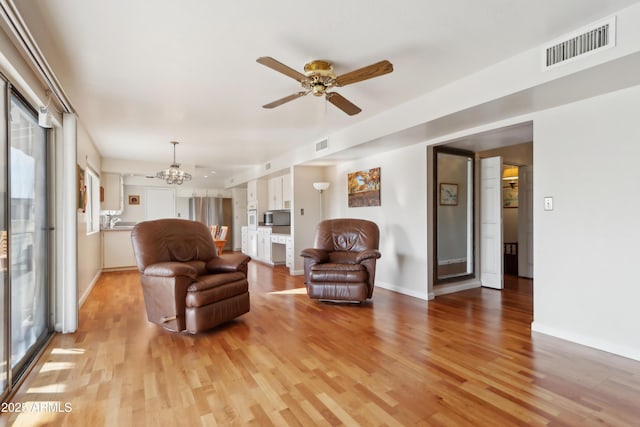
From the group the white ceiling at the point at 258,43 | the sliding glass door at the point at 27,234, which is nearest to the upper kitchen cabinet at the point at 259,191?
the white ceiling at the point at 258,43

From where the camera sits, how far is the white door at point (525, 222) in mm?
5352

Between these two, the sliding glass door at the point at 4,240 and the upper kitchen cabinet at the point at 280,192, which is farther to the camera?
the upper kitchen cabinet at the point at 280,192

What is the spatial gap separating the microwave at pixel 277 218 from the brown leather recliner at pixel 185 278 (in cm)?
391

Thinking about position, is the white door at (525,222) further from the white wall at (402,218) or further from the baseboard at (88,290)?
the baseboard at (88,290)

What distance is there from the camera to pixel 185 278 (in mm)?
2957

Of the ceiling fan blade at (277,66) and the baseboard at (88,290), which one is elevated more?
the ceiling fan blade at (277,66)

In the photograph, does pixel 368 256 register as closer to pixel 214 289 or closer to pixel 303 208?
pixel 214 289

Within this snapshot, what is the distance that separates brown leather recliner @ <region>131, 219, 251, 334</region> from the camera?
2.93 m

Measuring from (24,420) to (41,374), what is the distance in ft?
2.03

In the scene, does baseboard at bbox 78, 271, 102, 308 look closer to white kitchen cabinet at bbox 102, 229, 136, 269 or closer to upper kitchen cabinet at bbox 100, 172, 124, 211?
white kitchen cabinet at bbox 102, 229, 136, 269

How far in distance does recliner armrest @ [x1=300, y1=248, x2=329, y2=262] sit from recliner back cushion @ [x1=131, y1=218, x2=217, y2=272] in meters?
1.12

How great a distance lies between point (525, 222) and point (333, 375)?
15.5 feet

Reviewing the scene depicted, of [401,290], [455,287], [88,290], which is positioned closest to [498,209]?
[455,287]

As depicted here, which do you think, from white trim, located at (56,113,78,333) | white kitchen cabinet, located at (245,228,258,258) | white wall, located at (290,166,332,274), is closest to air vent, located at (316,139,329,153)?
white wall, located at (290,166,332,274)
